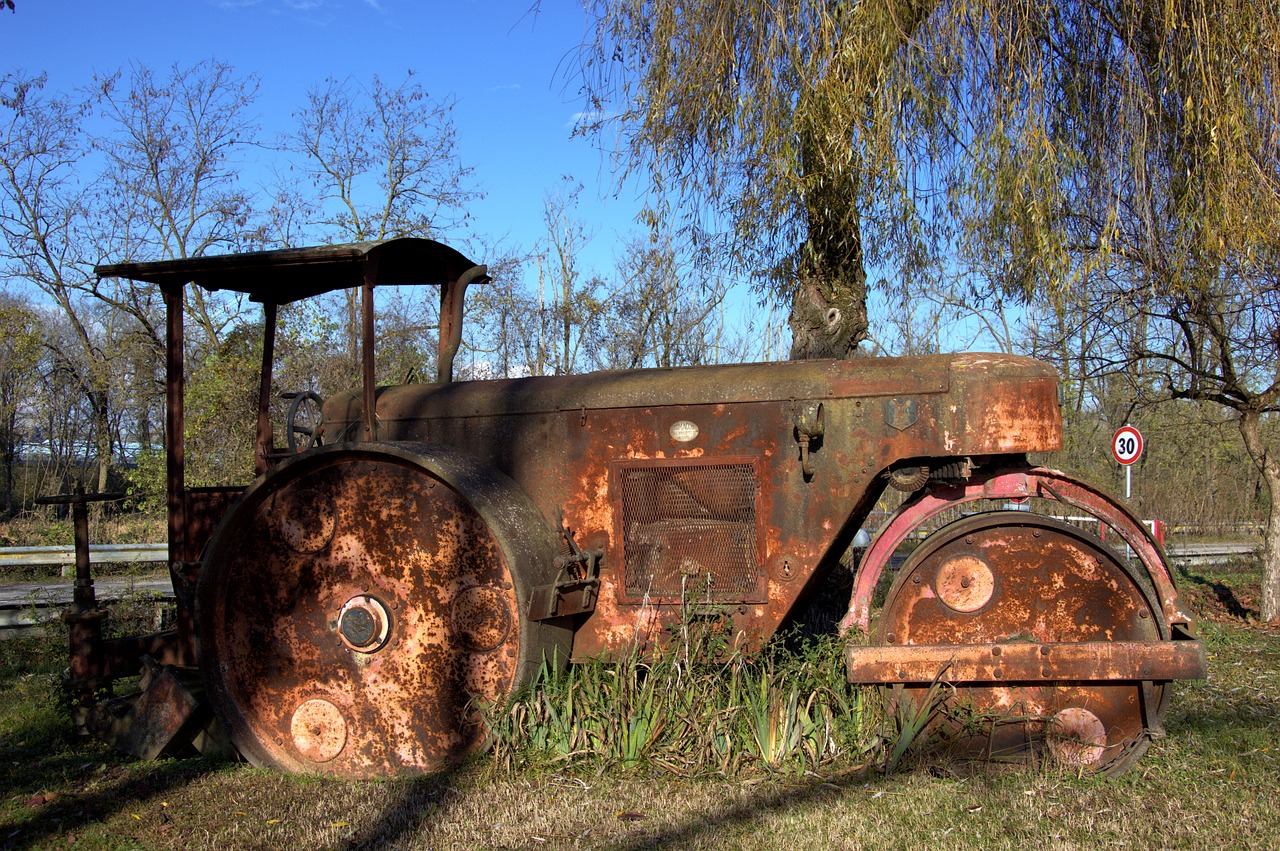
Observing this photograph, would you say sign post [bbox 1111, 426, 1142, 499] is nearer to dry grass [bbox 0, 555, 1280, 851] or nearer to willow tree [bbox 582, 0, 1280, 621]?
willow tree [bbox 582, 0, 1280, 621]

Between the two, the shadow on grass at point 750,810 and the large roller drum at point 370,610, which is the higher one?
the large roller drum at point 370,610

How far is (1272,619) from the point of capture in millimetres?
9109

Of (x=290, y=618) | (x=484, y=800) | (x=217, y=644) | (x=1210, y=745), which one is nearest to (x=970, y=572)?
(x=1210, y=745)

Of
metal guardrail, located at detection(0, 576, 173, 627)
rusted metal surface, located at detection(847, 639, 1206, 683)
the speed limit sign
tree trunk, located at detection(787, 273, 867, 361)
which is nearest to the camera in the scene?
rusted metal surface, located at detection(847, 639, 1206, 683)

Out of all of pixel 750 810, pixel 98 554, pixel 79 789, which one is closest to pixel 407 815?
pixel 750 810

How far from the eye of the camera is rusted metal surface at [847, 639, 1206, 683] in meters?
4.01

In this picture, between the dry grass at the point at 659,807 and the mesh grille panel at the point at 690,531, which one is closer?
the dry grass at the point at 659,807

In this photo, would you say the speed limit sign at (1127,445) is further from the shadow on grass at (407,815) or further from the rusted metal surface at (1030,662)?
the shadow on grass at (407,815)

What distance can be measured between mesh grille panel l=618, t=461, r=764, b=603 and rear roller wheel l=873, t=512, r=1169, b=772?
683 mm

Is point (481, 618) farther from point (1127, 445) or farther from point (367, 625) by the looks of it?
point (1127, 445)

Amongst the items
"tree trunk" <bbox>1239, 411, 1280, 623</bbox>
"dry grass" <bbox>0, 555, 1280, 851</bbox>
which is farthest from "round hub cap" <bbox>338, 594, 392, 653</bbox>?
"tree trunk" <bbox>1239, 411, 1280, 623</bbox>

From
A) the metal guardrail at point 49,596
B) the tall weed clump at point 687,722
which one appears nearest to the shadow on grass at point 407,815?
the tall weed clump at point 687,722

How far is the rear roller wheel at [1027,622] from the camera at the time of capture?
13.8 feet

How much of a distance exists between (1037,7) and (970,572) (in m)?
4.65
